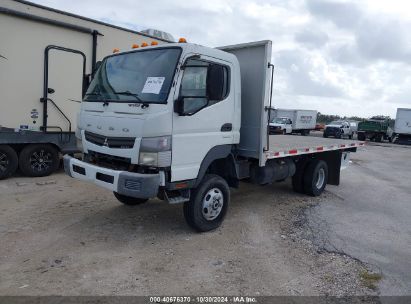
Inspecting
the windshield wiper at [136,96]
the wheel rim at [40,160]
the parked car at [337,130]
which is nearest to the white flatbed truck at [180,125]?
the windshield wiper at [136,96]

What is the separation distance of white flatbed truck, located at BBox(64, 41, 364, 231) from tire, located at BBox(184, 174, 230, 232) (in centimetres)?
1

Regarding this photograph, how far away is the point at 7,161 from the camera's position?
8.06 metres

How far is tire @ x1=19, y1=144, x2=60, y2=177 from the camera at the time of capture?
8.29 m

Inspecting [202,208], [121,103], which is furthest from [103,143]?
[202,208]

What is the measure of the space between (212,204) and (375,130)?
31.7 m

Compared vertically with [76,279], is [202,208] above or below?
above

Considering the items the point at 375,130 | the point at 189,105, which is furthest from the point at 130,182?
the point at 375,130

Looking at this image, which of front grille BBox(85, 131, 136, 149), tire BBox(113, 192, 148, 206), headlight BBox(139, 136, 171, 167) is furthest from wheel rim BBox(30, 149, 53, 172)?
headlight BBox(139, 136, 171, 167)

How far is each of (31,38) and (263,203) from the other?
6010mm

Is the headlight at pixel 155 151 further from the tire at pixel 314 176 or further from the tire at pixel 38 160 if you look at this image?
the tire at pixel 38 160

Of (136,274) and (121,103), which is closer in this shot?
(136,274)

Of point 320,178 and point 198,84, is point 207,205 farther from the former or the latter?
point 320,178

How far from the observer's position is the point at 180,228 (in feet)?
18.1

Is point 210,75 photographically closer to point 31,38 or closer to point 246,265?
point 246,265
